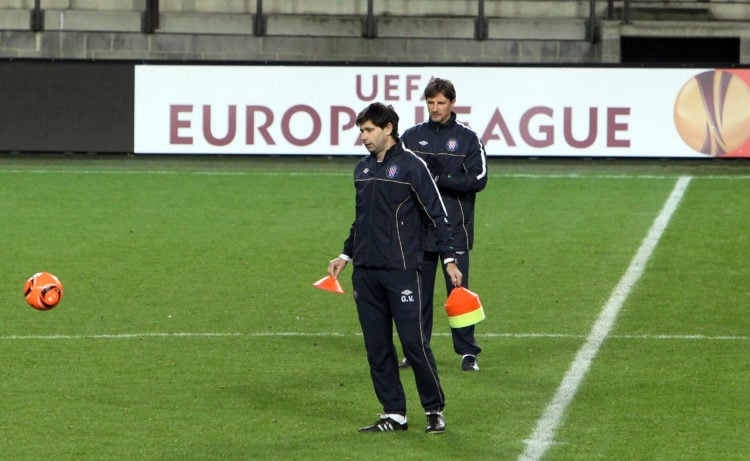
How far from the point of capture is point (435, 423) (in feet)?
28.0

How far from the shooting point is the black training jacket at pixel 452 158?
1042 centimetres

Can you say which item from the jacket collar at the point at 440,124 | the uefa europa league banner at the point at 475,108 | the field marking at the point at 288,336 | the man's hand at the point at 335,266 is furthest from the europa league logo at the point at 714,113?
the man's hand at the point at 335,266

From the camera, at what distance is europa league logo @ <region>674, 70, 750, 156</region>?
2453 centimetres

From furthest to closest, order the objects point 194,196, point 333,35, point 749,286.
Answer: point 333,35
point 194,196
point 749,286

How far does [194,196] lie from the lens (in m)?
20.8

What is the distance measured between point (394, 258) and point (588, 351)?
3164mm

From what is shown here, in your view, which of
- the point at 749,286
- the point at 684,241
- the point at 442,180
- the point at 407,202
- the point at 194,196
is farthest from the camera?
the point at 194,196

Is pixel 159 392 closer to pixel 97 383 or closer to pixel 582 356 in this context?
pixel 97 383

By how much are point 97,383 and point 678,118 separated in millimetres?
16518

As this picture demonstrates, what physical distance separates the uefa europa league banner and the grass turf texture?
2737 mm

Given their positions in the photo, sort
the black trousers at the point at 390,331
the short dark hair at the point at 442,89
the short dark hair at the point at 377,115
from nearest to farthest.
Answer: the short dark hair at the point at 377,115 → the black trousers at the point at 390,331 → the short dark hair at the point at 442,89

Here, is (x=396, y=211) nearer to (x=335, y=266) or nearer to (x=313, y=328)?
(x=335, y=266)

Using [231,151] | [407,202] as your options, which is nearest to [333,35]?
[231,151]

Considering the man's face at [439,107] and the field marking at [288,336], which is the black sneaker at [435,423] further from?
the field marking at [288,336]
